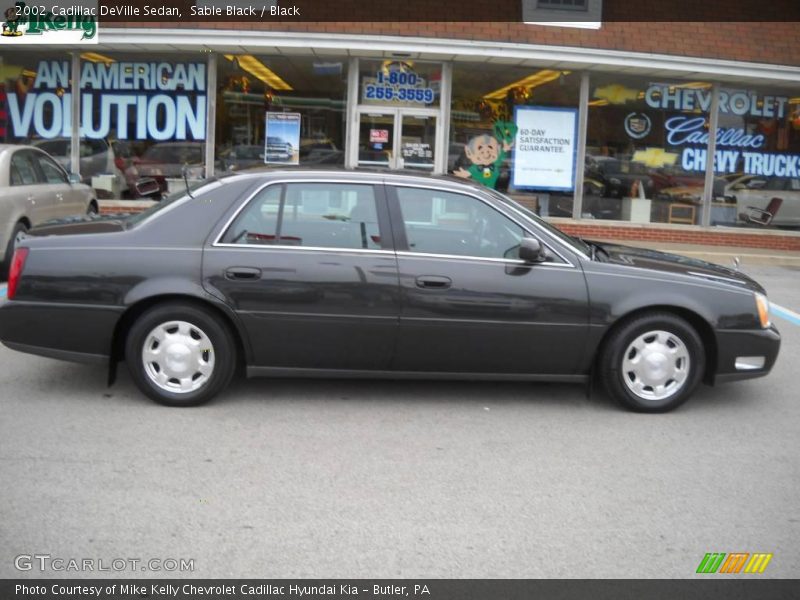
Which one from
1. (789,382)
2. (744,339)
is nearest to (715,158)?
(789,382)

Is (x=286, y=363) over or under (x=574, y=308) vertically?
under

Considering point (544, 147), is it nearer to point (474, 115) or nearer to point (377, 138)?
point (474, 115)

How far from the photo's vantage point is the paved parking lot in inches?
155

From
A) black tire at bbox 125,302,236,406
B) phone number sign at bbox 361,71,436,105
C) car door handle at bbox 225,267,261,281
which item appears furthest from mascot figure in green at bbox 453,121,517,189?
black tire at bbox 125,302,236,406

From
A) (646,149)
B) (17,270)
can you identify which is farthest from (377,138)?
(17,270)

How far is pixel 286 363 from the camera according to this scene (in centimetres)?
587

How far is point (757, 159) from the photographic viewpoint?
16.1m

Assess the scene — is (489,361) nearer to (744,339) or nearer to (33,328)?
(744,339)

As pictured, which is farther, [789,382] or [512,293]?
[789,382]

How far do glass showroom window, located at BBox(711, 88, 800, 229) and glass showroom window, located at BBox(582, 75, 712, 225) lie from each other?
0.40 m

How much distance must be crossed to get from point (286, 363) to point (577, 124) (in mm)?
11023

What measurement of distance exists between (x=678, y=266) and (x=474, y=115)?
9.74 meters

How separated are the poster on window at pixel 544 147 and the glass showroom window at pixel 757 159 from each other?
104 inches

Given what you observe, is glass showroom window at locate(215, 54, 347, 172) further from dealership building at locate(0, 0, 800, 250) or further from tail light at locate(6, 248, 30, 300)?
tail light at locate(6, 248, 30, 300)
